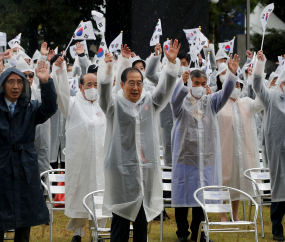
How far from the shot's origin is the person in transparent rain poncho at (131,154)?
4.89 meters

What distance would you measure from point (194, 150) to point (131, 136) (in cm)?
187

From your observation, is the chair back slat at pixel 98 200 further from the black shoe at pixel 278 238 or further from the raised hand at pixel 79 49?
the raised hand at pixel 79 49

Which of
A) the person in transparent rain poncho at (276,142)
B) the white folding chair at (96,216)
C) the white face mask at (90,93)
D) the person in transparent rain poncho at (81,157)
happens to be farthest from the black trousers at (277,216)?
the white face mask at (90,93)

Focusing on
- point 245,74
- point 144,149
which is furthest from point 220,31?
point 144,149

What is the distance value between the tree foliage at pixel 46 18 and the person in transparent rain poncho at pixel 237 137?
707 cm

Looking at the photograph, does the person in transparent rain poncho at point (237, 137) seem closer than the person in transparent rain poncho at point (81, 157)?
No

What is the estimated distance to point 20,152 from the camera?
4719 mm

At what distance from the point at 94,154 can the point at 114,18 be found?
7437 mm

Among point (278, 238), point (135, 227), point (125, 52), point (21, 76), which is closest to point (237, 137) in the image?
point (278, 238)

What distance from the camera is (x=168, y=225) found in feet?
25.6

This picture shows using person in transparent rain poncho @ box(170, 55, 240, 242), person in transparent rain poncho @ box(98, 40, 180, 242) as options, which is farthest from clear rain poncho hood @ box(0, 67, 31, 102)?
person in transparent rain poncho @ box(170, 55, 240, 242)

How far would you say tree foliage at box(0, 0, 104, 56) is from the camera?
13727mm

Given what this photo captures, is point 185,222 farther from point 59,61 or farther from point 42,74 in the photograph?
point 42,74

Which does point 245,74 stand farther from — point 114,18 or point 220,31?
point 220,31
